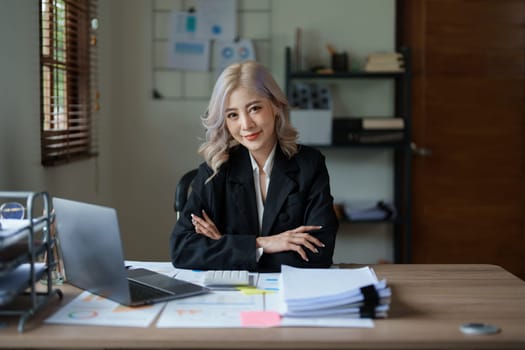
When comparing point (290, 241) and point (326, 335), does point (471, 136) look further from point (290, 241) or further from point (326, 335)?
point (326, 335)

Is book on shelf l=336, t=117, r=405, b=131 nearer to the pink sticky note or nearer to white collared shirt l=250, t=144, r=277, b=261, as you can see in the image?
white collared shirt l=250, t=144, r=277, b=261

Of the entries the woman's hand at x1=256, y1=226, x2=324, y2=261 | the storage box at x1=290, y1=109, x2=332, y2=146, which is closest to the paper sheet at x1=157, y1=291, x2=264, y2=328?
the woman's hand at x1=256, y1=226, x2=324, y2=261

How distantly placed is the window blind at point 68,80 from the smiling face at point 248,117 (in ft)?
3.39

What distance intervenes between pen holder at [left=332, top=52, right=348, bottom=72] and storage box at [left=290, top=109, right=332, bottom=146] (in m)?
0.26

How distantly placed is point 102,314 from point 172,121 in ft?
9.42

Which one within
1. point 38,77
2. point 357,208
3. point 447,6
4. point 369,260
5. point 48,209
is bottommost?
point 369,260

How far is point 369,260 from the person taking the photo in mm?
4480

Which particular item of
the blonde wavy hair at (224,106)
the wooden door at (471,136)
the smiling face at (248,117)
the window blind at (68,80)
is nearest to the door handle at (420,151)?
the wooden door at (471,136)

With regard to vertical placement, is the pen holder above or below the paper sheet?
above

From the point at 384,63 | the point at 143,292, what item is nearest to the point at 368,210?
the point at 384,63

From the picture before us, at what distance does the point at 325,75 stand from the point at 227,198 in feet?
6.23

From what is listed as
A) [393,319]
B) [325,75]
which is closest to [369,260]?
[325,75]

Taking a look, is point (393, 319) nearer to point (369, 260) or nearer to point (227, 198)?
point (227, 198)

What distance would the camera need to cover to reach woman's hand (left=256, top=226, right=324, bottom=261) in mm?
2168
